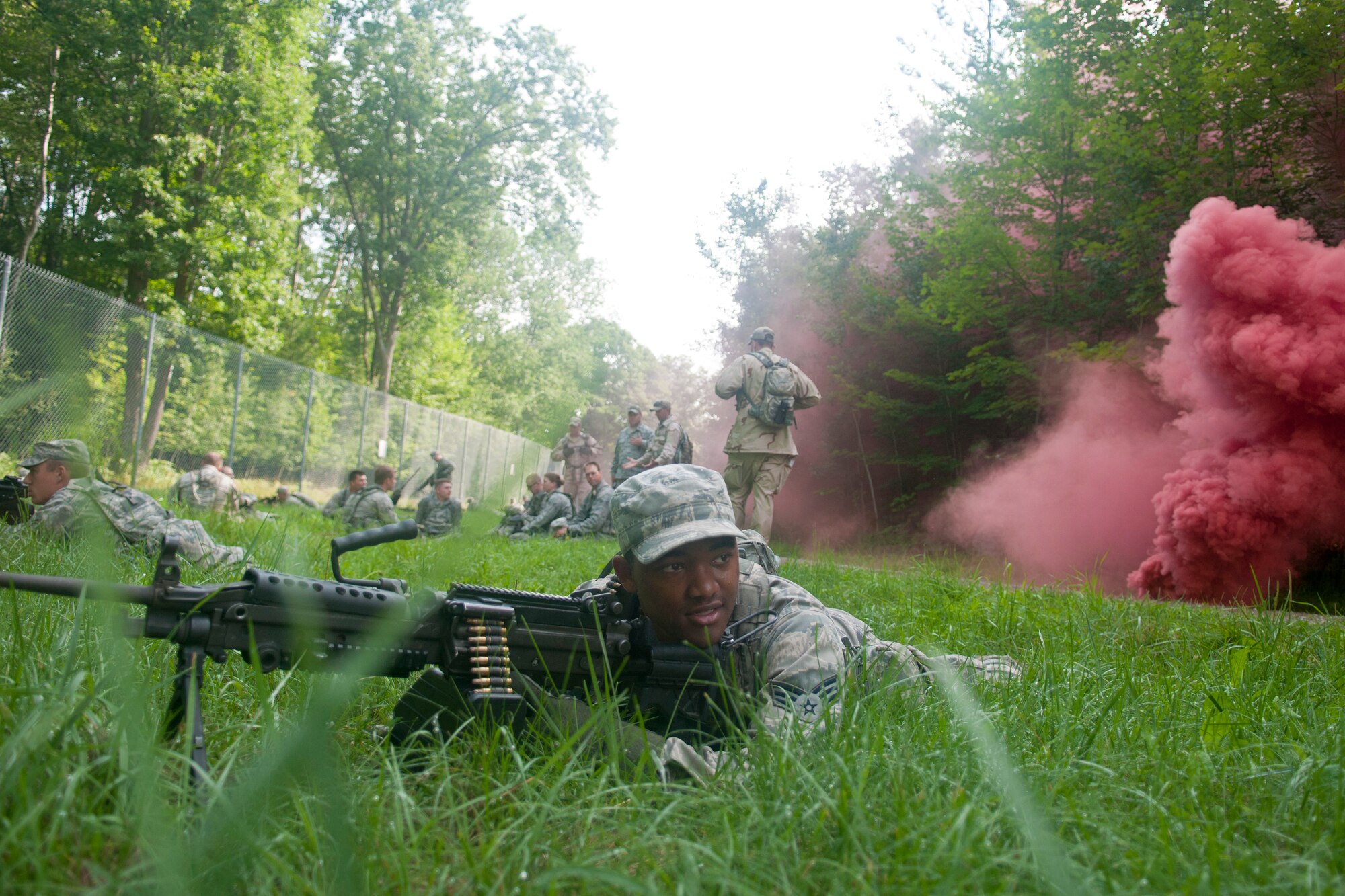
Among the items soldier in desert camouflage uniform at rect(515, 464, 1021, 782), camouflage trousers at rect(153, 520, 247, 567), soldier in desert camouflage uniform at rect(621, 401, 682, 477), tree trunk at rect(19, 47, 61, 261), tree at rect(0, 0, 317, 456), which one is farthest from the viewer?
tree at rect(0, 0, 317, 456)

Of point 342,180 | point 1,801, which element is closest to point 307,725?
point 1,801

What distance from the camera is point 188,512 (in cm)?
661

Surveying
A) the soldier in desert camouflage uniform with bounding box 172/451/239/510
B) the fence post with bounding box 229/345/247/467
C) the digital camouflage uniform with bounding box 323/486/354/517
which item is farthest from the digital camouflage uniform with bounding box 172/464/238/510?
the fence post with bounding box 229/345/247/467

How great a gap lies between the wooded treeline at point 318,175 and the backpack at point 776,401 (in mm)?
1238

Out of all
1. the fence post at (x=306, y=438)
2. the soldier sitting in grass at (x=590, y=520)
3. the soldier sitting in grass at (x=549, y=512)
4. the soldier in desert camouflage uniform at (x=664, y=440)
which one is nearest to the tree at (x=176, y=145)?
the fence post at (x=306, y=438)

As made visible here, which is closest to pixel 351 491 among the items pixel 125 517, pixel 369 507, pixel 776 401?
pixel 369 507

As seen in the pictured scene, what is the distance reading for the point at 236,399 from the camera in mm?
13938

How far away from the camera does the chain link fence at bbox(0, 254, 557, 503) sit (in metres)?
0.84

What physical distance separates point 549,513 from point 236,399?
5.29m

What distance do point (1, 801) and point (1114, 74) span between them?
37.4 ft

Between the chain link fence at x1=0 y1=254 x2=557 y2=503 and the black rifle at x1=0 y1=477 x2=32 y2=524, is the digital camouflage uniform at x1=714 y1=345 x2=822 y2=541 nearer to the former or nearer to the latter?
the chain link fence at x1=0 y1=254 x2=557 y2=503

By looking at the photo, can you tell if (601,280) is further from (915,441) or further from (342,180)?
(342,180)

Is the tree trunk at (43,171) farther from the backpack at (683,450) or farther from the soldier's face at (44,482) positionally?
the soldier's face at (44,482)

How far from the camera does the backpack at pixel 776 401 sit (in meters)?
9.16
